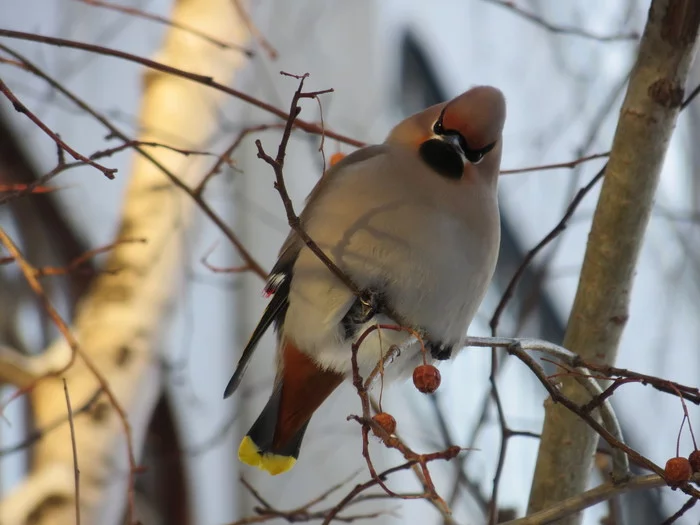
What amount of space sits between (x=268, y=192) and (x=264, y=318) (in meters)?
3.09

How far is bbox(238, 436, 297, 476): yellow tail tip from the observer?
1651 millimetres

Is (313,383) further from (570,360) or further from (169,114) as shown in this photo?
(169,114)

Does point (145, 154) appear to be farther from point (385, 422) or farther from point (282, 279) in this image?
point (385, 422)

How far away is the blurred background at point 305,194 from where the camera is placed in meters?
3.23

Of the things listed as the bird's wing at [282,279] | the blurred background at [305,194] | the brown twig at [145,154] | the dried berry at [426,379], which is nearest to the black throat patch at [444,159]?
the bird's wing at [282,279]

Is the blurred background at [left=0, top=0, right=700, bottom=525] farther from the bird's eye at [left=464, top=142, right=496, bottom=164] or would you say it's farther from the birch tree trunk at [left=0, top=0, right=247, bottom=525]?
the bird's eye at [left=464, top=142, right=496, bottom=164]

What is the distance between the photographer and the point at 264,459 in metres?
1.66

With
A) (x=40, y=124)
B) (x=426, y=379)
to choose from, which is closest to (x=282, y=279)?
(x=426, y=379)

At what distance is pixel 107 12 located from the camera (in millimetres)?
3598

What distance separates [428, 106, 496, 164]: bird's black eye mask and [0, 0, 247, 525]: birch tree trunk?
0.72 m

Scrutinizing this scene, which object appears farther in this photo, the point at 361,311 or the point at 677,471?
the point at 361,311

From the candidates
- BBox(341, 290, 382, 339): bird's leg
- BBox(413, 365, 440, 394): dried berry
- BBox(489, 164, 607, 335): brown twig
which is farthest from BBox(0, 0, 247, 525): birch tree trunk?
BBox(413, 365, 440, 394): dried berry

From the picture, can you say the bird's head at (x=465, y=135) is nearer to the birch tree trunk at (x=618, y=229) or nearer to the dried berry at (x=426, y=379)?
the birch tree trunk at (x=618, y=229)

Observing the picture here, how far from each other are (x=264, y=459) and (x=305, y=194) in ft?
8.97
